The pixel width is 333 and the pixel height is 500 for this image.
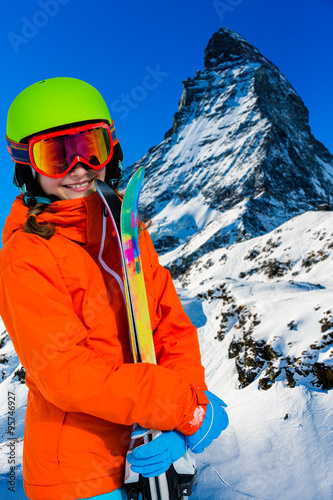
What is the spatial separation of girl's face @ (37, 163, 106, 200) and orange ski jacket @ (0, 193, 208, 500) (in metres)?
0.15

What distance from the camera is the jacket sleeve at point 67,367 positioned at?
1409mm

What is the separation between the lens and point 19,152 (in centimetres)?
199

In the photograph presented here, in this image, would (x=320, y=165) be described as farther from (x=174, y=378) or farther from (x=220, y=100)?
(x=174, y=378)

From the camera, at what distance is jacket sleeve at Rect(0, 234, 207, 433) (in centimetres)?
141

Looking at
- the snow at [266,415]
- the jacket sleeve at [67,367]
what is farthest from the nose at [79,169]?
the snow at [266,415]

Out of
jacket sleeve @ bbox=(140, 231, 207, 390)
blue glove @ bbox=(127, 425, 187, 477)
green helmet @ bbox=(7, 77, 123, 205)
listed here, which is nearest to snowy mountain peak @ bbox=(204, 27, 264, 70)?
green helmet @ bbox=(7, 77, 123, 205)

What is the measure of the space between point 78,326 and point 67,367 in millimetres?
182

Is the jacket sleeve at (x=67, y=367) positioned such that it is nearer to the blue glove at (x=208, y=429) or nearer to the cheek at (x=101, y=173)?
the blue glove at (x=208, y=429)

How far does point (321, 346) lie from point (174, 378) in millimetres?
5417

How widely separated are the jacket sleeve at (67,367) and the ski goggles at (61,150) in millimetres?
616

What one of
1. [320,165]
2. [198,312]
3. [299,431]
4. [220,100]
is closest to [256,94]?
[220,100]

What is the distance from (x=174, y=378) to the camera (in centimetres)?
156

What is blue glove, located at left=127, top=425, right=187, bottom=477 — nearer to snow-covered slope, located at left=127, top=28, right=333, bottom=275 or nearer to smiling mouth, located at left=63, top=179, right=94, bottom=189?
smiling mouth, located at left=63, top=179, right=94, bottom=189

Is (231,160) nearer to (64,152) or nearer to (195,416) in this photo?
(64,152)
